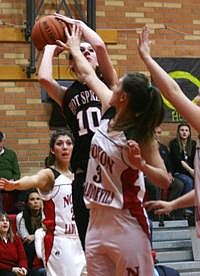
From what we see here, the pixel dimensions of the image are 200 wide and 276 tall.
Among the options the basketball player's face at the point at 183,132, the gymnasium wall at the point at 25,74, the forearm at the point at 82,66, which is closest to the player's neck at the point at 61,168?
the forearm at the point at 82,66

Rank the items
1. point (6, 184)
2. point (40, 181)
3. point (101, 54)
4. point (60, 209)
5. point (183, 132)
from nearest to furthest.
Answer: point (101, 54), point (6, 184), point (40, 181), point (60, 209), point (183, 132)

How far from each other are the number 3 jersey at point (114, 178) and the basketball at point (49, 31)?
81 cm

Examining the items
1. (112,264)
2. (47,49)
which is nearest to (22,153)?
(47,49)

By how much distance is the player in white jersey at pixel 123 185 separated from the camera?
3867mm

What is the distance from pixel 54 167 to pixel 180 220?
416 cm

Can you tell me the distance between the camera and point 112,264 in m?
3.93

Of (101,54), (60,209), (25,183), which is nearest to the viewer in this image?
(101,54)

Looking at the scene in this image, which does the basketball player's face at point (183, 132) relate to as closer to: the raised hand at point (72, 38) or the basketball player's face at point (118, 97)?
the raised hand at point (72, 38)

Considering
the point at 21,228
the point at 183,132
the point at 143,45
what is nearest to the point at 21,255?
the point at 21,228

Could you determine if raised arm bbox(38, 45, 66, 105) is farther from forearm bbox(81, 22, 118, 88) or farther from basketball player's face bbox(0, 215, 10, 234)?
basketball player's face bbox(0, 215, 10, 234)

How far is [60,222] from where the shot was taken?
246 inches

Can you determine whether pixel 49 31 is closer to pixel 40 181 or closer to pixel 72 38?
pixel 72 38

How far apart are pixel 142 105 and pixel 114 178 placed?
41cm

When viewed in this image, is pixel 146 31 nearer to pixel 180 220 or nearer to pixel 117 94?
pixel 117 94
